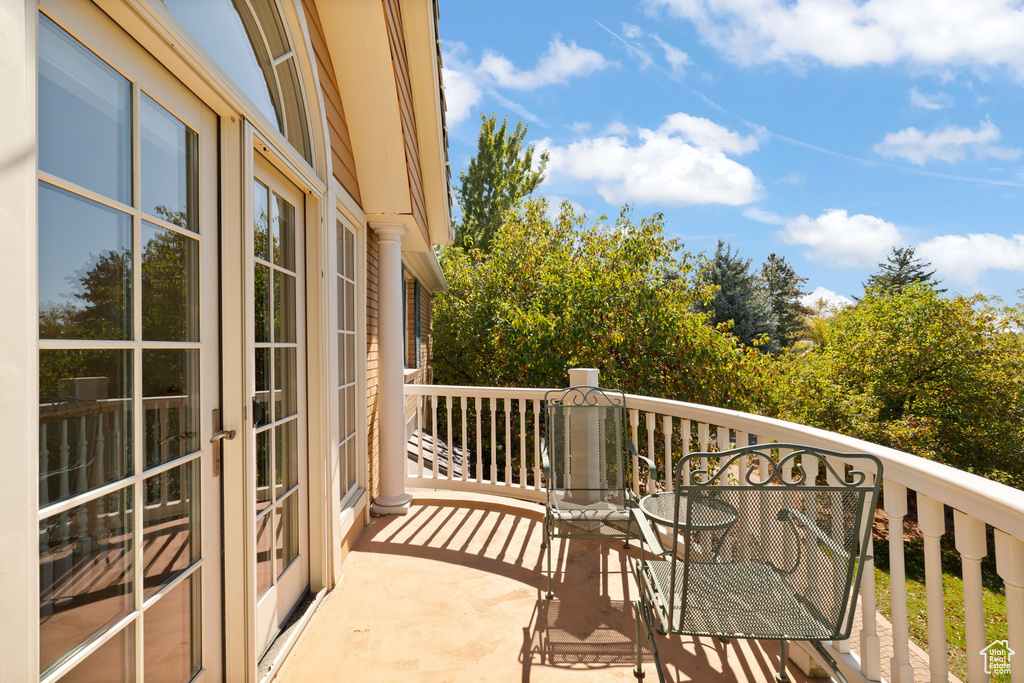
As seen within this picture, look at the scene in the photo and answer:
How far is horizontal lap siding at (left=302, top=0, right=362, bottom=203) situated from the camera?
8.65 ft

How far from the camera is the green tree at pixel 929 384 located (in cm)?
736

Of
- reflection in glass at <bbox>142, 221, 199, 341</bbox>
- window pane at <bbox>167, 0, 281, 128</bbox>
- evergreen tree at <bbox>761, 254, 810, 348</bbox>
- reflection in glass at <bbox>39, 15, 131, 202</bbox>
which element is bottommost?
reflection in glass at <bbox>142, 221, 199, 341</bbox>

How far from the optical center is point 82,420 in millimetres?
1179

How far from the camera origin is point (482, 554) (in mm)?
3379

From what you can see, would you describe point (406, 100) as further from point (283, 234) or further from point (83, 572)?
point (83, 572)

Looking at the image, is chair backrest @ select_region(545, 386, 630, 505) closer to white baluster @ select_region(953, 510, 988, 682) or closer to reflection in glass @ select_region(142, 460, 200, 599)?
white baluster @ select_region(953, 510, 988, 682)

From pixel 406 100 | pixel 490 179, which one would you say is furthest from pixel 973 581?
pixel 490 179

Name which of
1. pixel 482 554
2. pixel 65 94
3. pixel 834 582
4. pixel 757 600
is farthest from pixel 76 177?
pixel 482 554

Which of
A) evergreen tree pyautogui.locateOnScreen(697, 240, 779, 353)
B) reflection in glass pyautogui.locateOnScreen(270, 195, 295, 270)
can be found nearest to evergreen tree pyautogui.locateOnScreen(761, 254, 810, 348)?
evergreen tree pyautogui.locateOnScreen(697, 240, 779, 353)

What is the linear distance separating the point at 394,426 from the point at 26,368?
3218 mm

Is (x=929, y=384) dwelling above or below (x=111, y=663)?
above

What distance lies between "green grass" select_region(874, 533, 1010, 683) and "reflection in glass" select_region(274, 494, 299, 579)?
379 centimetres

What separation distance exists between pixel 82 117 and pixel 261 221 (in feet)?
3.26

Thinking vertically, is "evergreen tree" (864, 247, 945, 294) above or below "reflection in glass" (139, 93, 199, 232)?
above
